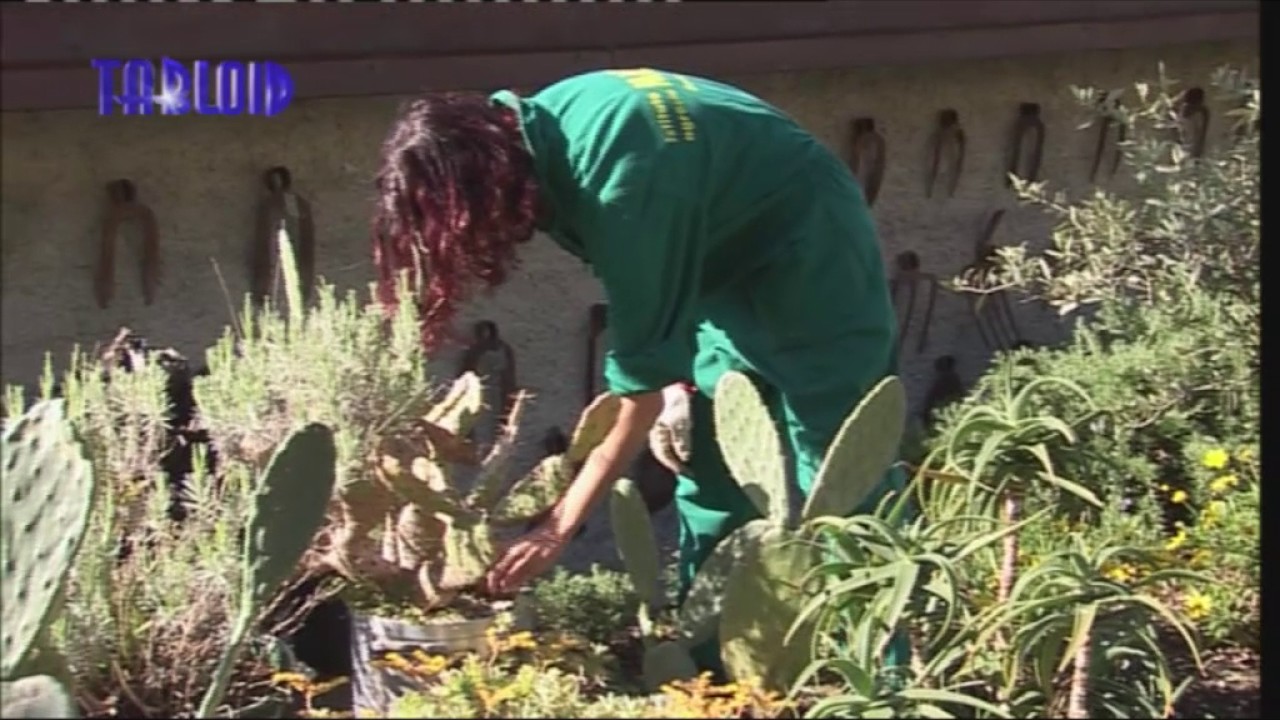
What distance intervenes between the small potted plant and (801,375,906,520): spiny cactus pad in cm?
41

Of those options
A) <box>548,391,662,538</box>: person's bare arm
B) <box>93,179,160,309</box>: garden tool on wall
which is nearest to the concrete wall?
<box>93,179,160,309</box>: garden tool on wall

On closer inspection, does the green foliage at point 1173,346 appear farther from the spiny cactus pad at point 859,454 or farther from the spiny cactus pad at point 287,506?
the spiny cactus pad at point 287,506

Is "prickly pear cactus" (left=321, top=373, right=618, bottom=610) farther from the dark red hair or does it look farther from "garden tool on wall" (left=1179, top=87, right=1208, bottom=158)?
"garden tool on wall" (left=1179, top=87, right=1208, bottom=158)

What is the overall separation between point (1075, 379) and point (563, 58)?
1.26 meters

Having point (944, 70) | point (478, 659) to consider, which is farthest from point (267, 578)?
point (944, 70)

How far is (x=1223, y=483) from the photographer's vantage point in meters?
3.39

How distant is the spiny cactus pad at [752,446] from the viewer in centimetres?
223

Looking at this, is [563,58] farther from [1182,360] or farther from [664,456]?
[1182,360]

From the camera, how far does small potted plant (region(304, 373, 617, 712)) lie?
218 cm

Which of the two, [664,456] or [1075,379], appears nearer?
[664,456]

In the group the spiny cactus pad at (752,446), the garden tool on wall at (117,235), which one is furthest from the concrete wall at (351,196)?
the spiny cactus pad at (752,446)

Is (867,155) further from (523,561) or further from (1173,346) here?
(523,561)

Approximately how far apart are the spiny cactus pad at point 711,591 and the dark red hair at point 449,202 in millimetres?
447

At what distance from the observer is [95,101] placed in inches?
105
